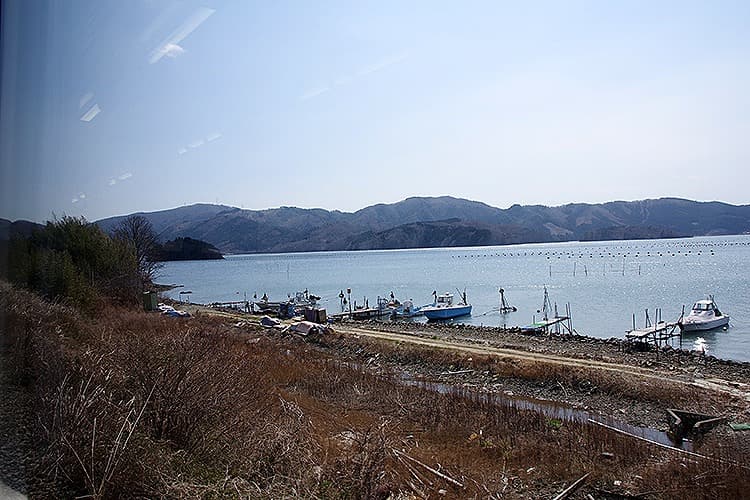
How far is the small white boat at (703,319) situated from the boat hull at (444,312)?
16.9 meters

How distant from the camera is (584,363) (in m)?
21.4

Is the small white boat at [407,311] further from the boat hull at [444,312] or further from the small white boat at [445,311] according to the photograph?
the boat hull at [444,312]

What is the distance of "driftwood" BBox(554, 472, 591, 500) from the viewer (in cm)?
801

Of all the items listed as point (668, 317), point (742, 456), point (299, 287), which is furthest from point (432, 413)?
point (299, 287)

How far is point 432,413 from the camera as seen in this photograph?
521 inches

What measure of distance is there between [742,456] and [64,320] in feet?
40.6

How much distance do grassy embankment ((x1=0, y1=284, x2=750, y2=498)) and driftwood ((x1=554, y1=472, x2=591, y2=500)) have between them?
18cm

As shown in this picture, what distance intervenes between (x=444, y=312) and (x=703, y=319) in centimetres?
1827

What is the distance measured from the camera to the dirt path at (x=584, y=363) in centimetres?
1772

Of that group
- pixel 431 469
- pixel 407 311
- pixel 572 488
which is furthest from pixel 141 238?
pixel 572 488

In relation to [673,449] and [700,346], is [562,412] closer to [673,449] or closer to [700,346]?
[673,449]

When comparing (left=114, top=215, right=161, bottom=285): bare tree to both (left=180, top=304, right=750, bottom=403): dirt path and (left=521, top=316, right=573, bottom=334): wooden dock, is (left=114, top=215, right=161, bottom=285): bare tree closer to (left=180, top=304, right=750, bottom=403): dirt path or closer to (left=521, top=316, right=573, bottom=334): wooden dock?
(left=180, top=304, right=750, bottom=403): dirt path

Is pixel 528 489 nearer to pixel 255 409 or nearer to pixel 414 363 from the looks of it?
pixel 255 409

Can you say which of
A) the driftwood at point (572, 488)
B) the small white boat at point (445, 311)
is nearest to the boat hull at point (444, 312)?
the small white boat at point (445, 311)
